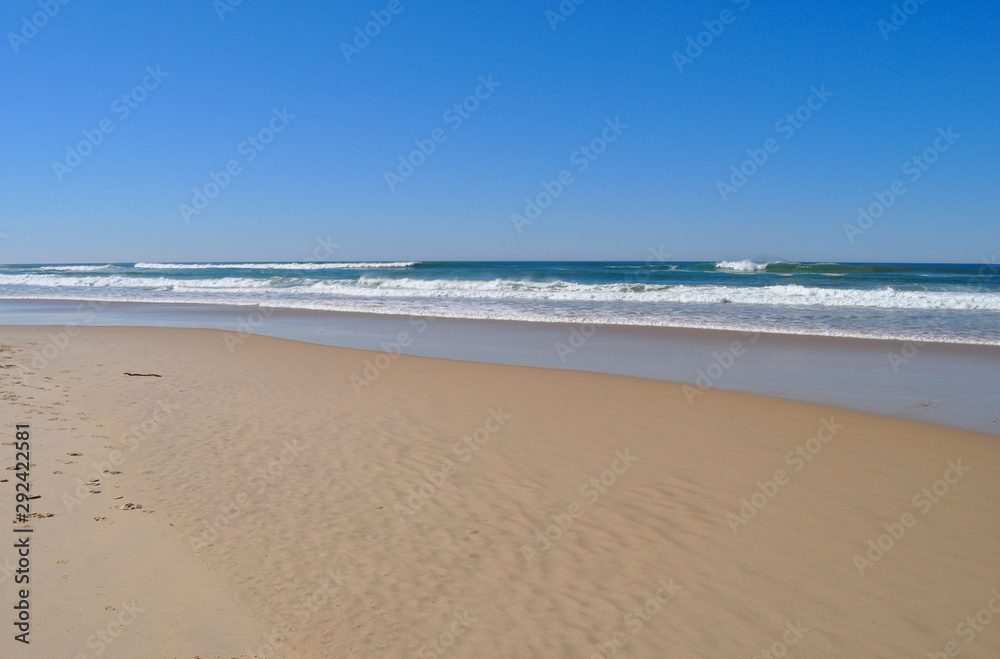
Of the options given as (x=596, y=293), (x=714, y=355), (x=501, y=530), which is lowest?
(x=501, y=530)

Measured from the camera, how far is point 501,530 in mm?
4227

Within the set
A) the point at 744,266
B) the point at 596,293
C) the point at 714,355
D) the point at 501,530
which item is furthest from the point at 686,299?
the point at 744,266

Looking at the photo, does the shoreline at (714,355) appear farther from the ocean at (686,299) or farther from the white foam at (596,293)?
the white foam at (596,293)

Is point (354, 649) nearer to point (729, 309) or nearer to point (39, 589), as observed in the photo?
point (39, 589)

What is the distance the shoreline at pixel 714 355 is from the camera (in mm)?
8367

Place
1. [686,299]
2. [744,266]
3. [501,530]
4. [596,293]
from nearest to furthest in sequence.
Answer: [501,530] < [686,299] < [596,293] < [744,266]

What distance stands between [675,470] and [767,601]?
2.09m

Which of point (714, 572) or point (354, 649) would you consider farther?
point (714, 572)

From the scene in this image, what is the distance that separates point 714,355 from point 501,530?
860 cm

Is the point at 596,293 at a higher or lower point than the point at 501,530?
higher

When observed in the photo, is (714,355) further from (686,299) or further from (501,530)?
(686,299)

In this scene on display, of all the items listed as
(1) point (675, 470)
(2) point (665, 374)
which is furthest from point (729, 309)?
(1) point (675, 470)

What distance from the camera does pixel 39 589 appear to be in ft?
10.6

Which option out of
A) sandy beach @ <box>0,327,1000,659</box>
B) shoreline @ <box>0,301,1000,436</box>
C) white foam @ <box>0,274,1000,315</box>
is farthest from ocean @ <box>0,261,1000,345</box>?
sandy beach @ <box>0,327,1000,659</box>
